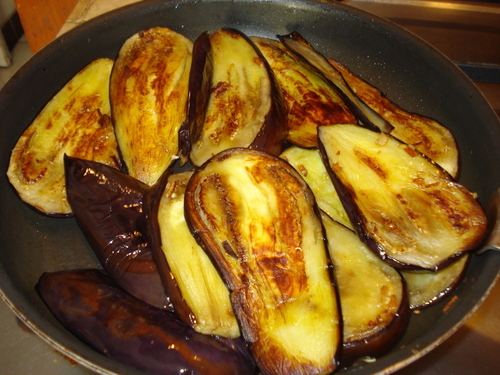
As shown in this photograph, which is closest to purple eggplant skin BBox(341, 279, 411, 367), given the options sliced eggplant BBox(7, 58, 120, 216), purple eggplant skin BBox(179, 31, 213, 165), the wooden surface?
purple eggplant skin BBox(179, 31, 213, 165)

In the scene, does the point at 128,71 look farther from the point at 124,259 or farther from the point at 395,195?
the point at 395,195

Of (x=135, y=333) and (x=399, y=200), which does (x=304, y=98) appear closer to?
(x=399, y=200)

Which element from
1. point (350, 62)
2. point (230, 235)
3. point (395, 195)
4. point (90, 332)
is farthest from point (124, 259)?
point (350, 62)

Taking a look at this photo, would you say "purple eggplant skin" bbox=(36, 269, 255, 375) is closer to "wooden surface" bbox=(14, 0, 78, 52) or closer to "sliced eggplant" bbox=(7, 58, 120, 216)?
"sliced eggplant" bbox=(7, 58, 120, 216)

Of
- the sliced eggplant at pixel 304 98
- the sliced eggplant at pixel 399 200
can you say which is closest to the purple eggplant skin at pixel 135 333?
the sliced eggplant at pixel 399 200

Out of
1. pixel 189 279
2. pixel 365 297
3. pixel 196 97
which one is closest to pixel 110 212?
pixel 189 279
